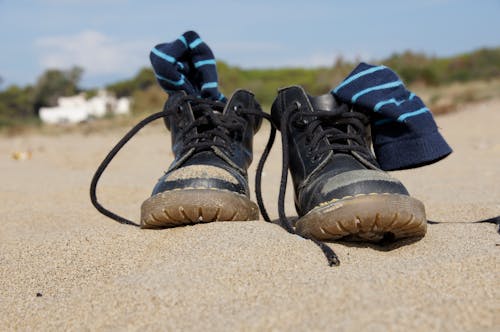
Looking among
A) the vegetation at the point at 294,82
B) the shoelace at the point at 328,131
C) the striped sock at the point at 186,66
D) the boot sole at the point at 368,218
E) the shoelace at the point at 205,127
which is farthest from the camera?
the vegetation at the point at 294,82

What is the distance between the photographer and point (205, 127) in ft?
6.15

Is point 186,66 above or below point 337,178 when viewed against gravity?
above

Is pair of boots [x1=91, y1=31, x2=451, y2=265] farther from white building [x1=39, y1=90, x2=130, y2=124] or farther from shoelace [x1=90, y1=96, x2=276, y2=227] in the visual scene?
white building [x1=39, y1=90, x2=130, y2=124]

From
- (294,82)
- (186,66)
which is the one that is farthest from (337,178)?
(294,82)

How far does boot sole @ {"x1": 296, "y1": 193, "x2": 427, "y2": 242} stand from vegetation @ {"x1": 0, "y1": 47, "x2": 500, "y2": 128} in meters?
6.84

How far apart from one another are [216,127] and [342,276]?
81 cm

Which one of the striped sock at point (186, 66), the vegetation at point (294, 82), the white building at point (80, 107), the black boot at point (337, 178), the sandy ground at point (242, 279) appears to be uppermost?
the striped sock at point (186, 66)

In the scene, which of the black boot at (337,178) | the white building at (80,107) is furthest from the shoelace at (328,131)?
the white building at (80,107)

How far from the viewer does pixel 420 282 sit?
1.13 m

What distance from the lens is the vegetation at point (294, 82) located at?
37.2 ft

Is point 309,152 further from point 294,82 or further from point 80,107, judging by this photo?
point 80,107

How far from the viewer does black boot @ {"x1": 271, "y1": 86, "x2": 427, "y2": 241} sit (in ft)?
4.59

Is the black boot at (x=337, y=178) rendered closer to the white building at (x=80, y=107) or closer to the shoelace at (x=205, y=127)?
the shoelace at (x=205, y=127)

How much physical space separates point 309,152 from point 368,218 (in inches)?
15.1
